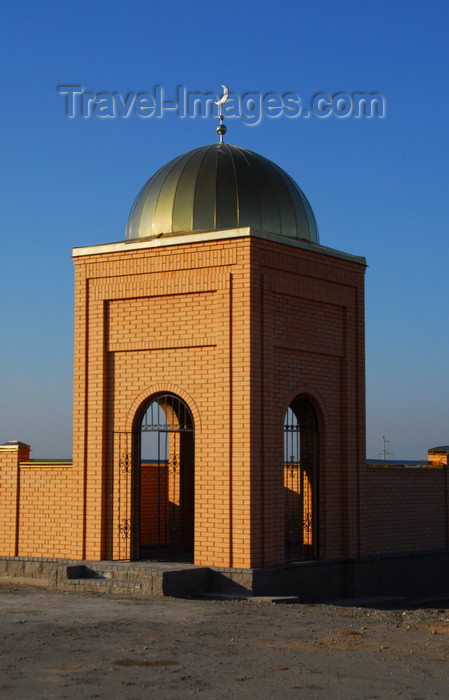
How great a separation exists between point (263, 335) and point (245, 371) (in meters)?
0.63

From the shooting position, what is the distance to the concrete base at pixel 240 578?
1224 centimetres

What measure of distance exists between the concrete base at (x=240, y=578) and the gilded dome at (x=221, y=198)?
5071mm

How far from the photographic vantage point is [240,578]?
490 inches

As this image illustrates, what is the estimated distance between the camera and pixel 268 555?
12.8m

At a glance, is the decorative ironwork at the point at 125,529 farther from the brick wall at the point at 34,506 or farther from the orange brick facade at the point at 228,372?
the brick wall at the point at 34,506

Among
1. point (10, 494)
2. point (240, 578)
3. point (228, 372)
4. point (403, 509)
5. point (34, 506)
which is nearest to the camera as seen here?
point (240, 578)

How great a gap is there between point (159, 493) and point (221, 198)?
16.0 ft

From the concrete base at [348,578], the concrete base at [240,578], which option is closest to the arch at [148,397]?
the concrete base at [240,578]

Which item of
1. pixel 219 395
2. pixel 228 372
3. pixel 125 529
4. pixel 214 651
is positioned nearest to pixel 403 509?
pixel 219 395

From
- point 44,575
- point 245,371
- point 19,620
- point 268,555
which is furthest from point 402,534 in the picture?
point 19,620

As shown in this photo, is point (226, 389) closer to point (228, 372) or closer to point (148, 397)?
point (228, 372)

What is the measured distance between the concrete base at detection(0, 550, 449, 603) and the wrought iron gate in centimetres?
87

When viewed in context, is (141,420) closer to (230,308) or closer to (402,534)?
(230,308)

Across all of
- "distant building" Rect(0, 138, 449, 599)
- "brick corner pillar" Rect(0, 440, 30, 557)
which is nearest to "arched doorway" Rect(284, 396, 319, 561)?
"distant building" Rect(0, 138, 449, 599)
